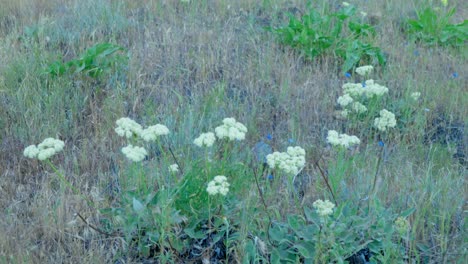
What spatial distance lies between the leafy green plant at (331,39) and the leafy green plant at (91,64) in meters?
1.54

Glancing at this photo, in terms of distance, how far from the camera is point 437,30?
222 inches

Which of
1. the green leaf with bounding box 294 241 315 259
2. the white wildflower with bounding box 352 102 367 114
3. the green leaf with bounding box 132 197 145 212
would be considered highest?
the white wildflower with bounding box 352 102 367 114

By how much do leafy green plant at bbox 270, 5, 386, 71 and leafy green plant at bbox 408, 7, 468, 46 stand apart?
1.52 ft

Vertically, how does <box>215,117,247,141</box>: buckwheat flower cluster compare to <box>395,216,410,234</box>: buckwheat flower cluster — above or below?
above

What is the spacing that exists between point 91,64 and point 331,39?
2062 mm

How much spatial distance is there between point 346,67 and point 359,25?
0.65 meters

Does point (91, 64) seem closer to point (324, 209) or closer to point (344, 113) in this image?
point (344, 113)

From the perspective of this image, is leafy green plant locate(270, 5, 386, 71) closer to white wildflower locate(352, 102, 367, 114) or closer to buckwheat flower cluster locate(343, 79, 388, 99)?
white wildflower locate(352, 102, 367, 114)

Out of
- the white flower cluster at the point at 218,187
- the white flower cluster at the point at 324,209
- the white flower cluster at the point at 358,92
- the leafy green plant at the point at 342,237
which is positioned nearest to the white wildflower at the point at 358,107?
the white flower cluster at the point at 358,92

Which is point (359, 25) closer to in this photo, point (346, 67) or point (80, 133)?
point (346, 67)

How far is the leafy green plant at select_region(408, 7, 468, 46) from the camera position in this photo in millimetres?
5531

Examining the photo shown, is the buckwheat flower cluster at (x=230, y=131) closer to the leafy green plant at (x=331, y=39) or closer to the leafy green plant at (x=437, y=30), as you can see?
the leafy green plant at (x=331, y=39)

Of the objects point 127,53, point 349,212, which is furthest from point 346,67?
point 349,212

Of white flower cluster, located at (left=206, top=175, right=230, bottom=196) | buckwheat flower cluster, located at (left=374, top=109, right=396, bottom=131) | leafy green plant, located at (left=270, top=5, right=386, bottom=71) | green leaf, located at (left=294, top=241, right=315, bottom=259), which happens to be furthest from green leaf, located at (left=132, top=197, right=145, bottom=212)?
leafy green plant, located at (left=270, top=5, right=386, bottom=71)
